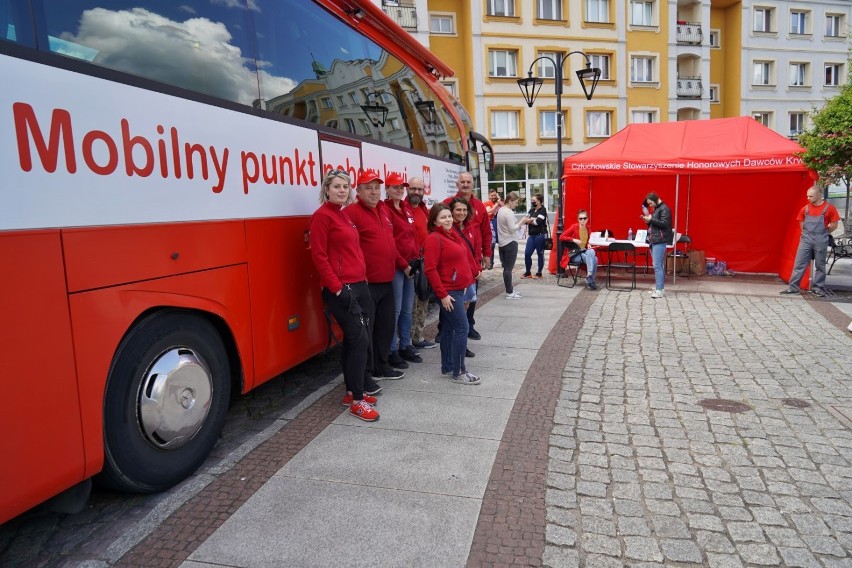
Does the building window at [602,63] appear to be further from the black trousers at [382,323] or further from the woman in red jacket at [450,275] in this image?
the black trousers at [382,323]

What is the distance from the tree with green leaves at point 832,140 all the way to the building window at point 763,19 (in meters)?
33.4

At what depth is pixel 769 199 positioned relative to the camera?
40.6 ft

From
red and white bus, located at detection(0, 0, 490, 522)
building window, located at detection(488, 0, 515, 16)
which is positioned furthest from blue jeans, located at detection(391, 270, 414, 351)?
building window, located at detection(488, 0, 515, 16)

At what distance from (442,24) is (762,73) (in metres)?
21.7

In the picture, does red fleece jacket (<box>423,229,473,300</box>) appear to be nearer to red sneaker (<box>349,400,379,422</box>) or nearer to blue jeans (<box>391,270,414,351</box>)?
blue jeans (<box>391,270,414,351</box>)

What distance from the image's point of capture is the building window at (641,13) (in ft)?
112

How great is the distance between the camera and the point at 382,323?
216 inches

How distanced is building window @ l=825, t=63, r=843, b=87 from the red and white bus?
44.3 metres

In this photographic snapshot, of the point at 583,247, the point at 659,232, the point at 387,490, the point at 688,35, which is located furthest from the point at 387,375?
the point at 688,35

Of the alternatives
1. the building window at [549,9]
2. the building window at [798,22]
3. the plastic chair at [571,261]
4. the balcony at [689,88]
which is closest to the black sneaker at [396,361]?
the plastic chair at [571,261]

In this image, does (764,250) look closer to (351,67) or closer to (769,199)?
(769,199)

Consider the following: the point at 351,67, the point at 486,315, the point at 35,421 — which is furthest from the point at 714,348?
the point at 35,421

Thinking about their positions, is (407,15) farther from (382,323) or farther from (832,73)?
(832,73)

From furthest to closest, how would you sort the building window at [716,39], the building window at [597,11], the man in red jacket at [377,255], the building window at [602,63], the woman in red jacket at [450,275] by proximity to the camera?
the building window at [716,39] < the building window at [602,63] < the building window at [597,11] < the woman in red jacket at [450,275] < the man in red jacket at [377,255]
